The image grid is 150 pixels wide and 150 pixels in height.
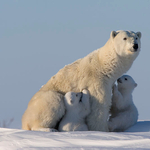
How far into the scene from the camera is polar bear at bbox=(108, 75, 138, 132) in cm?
902

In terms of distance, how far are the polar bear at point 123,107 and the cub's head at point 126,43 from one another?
1246mm

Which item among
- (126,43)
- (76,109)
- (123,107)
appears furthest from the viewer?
(123,107)

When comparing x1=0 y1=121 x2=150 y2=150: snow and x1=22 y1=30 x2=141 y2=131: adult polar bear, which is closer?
x1=0 y1=121 x2=150 y2=150: snow

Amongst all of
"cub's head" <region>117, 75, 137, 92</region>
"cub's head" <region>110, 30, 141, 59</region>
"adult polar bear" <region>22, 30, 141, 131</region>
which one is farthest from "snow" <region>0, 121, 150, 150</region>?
"cub's head" <region>117, 75, 137, 92</region>

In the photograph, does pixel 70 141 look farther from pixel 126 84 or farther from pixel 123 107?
pixel 126 84

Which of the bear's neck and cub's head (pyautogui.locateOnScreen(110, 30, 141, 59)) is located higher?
cub's head (pyautogui.locateOnScreen(110, 30, 141, 59))

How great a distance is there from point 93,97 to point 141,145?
304cm

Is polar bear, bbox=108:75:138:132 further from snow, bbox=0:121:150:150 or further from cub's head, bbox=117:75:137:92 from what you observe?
snow, bbox=0:121:150:150

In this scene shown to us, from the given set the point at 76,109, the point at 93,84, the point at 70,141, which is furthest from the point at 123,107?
the point at 70,141

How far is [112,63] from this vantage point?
862 cm

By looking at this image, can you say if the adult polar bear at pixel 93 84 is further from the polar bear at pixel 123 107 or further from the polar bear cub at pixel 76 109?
the polar bear at pixel 123 107

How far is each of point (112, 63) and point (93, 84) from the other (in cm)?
76

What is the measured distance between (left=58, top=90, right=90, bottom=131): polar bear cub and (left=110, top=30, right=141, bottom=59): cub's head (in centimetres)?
139

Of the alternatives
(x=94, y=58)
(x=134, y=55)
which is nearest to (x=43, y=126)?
(x=94, y=58)
